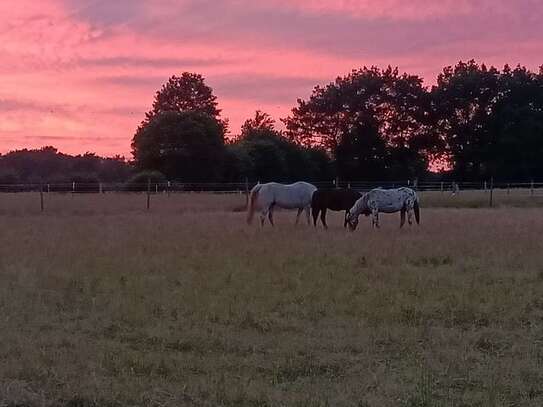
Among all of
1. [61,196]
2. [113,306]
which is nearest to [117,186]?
[61,196]

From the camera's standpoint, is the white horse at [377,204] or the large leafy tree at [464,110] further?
the large leafy tree at [464,110]

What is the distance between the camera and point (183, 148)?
2296 inches

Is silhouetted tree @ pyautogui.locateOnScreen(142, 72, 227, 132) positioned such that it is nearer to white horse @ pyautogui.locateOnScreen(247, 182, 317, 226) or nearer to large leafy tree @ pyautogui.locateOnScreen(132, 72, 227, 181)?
large leafy tree @ pyautogui.locateOnScreen(132, 72, 227, 181)

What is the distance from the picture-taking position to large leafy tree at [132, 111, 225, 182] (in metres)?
58.5

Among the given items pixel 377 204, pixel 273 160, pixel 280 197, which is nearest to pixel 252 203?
pixel 280 197

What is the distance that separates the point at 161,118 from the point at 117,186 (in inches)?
743

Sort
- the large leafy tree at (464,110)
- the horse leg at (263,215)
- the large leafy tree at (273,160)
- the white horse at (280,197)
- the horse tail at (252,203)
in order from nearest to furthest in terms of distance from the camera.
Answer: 1. the horse leg at (263,215)
2. the horse tail at (252,203)
3. the white horse at (280,197)
4. the large leafy tree at (273,160)
5. the large leafy tree at (464,110)

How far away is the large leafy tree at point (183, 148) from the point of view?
192 ft

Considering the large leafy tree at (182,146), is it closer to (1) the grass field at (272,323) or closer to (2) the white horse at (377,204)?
(2) the white horse at (377,204)

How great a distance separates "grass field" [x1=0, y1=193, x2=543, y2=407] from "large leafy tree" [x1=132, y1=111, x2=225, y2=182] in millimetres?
42916

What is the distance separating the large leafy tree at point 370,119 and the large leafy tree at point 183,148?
15871 millimetres

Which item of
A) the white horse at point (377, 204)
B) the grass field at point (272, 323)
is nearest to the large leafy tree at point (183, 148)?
the white horse at point (377, 204)

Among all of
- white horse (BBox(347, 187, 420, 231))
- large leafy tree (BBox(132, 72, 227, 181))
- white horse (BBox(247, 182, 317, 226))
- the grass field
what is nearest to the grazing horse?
white horse (BBox(247, 182, 317, 226))

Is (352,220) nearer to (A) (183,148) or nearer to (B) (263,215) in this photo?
(B) (263,215)
